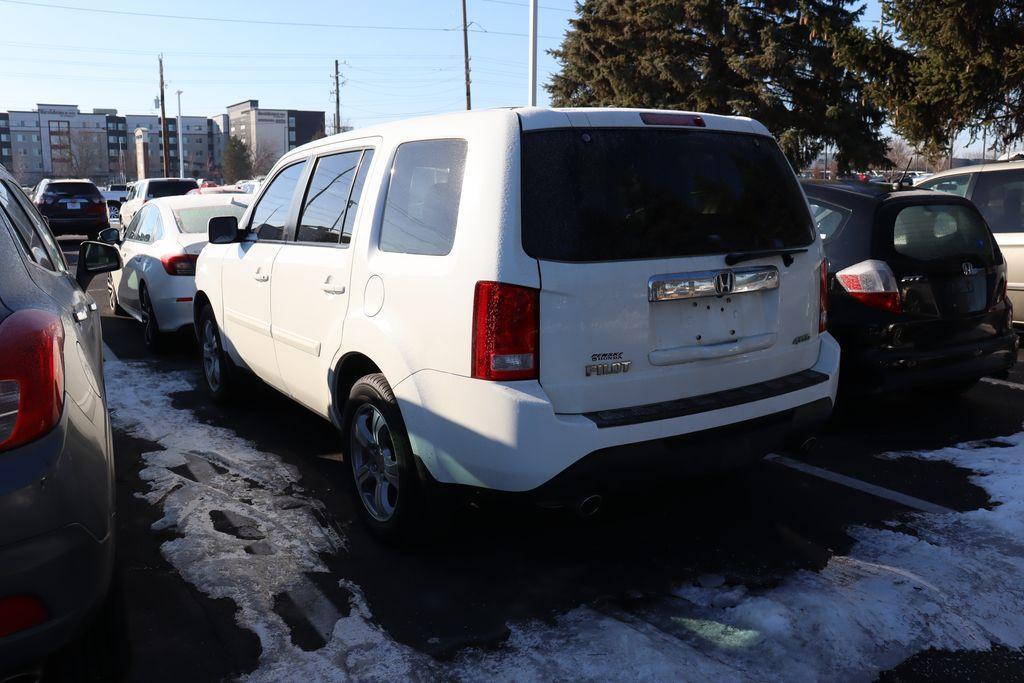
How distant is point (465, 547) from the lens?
12.4 feet

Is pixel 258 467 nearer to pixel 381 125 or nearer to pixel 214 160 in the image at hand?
pixel 381 125

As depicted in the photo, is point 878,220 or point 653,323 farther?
point 878,220

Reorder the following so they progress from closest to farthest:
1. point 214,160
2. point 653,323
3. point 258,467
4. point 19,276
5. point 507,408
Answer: point 19,276 < point 507,408 < point 653,323 < point 258,467 < point 214,160

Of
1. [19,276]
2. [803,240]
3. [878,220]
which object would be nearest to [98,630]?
[19,276]

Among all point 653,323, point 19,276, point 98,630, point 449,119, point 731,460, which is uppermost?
point 449,119

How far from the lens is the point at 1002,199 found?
8258 millimetres

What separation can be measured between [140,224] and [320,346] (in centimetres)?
625

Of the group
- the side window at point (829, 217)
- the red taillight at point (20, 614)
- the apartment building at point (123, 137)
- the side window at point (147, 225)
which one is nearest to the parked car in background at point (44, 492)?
the red taillight at point (20, 614)

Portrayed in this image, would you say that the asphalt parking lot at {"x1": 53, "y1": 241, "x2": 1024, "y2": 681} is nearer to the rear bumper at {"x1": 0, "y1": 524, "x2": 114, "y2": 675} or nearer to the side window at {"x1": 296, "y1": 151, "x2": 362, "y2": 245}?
the rear bumper at {"x1": 0, "y1": 524, "x2": 114, "y2": 675}

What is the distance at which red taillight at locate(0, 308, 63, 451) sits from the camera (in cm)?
217

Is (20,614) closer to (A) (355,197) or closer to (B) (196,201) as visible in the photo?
(A) (355,197)

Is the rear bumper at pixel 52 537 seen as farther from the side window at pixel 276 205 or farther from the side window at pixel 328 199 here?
the side window at pixel 276 205

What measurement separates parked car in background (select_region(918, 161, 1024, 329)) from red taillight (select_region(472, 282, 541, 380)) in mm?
6325

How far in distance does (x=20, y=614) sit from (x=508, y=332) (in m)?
1.66
